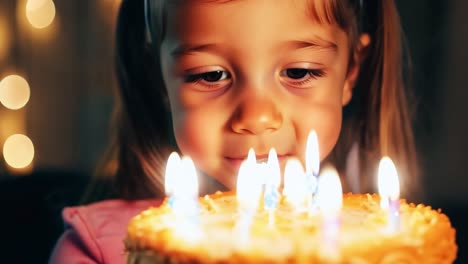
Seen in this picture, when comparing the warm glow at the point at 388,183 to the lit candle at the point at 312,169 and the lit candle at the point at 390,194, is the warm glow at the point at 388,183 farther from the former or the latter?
the lit candle at the point at 312,169

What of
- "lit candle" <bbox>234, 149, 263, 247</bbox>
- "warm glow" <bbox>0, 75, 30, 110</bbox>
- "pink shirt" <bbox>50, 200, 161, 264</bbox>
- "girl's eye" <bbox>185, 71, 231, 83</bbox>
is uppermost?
"warm glow" <bbox>0, 75, 30, 110</bbox>

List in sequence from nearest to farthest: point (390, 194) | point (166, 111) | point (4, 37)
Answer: point (390, 194)
point (166, 111)
point (4, 37)

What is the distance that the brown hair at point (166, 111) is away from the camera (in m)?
1.52

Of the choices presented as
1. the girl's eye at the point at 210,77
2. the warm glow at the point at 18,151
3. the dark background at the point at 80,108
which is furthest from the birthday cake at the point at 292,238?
the warm glow at the point at 18,151

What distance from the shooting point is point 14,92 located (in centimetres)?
285

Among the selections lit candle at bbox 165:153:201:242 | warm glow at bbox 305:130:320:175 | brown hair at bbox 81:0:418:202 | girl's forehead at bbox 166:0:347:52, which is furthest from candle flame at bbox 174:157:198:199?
brown hair at bbox 81:0:418:202

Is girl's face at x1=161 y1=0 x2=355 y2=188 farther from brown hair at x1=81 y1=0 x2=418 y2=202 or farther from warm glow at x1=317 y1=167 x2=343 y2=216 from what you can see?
warm glow at x1=317 y1=167 x2=343 y2=216

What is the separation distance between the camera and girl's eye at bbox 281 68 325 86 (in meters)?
1.27

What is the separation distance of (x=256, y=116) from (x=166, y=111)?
47cm

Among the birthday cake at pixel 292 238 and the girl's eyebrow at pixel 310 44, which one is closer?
the birthday cake at pixel 292 238

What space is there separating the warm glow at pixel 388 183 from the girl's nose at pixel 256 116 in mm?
301

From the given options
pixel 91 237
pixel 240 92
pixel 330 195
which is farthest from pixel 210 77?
pixel 330 195

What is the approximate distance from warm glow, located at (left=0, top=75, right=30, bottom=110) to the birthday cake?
2076mm

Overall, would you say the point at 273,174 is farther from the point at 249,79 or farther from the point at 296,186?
the point at 249,79
